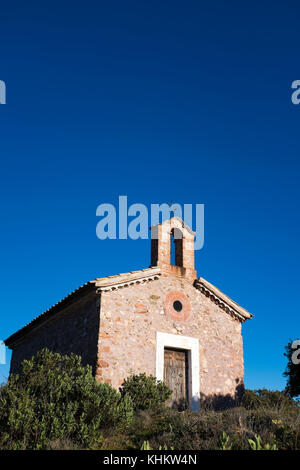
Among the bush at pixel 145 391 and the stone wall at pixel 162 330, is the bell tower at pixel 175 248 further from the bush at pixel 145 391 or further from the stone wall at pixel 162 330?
the bush at pixel 145 391

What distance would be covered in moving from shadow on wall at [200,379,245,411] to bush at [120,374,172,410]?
190 cm

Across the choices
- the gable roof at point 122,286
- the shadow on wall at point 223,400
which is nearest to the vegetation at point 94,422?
the gable roof at point 122,286

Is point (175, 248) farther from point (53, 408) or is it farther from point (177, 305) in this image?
point (53, 408)

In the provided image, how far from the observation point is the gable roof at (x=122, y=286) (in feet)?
47.8

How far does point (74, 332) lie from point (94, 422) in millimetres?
6174

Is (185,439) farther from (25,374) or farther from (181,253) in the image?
(181,253)

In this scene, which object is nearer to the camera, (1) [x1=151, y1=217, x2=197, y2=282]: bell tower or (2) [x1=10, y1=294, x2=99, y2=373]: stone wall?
(2) [x1=10, y1=294, x2=99, y2=373]: stone wall

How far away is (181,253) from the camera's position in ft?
56.9

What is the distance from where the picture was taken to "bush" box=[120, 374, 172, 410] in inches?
510

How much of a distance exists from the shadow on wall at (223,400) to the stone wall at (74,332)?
4.52 meters

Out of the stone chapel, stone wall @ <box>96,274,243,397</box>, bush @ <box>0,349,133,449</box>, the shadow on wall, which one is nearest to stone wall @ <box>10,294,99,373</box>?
the stone chapel

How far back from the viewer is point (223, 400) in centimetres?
1562

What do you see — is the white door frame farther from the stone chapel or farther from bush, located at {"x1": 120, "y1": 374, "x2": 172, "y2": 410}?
bush, located at {"x1": 120, "y1": 374, "x2": 172, "y2": 410}

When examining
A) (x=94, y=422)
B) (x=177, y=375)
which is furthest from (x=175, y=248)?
(x=94, y=422)
